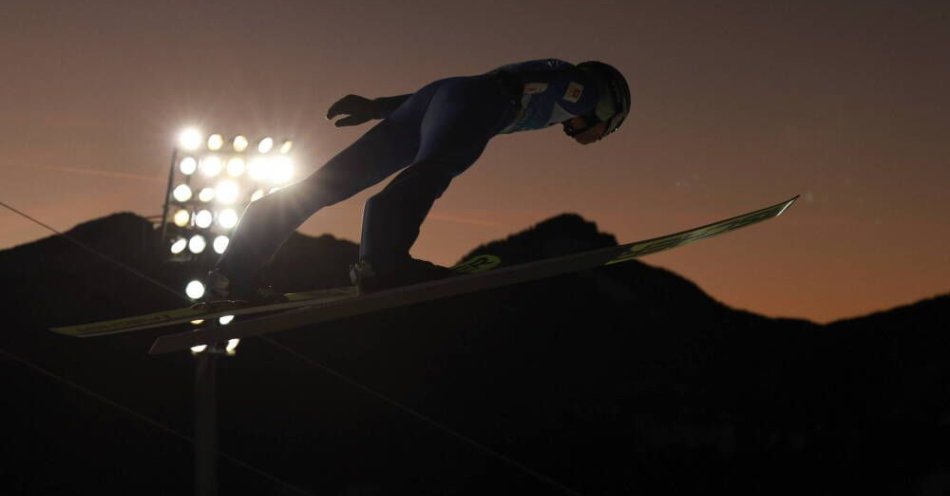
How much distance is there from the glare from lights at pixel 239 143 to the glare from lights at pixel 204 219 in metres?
1.08

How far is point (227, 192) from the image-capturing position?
1281cm

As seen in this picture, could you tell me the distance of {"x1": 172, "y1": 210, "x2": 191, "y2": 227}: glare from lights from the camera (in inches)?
499

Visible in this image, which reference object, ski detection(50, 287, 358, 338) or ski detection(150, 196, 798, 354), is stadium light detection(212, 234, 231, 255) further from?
ski detection(150, 196, 798, 354)

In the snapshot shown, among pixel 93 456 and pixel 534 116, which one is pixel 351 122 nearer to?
pixel 534 116

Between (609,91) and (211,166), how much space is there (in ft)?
29.5

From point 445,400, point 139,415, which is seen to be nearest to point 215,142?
point 139,415

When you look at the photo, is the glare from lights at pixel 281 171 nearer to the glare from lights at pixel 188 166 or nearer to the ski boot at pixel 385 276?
the glare from lights at pixel 188 166

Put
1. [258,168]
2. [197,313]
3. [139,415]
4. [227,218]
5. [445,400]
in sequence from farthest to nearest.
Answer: [445,400]
[139,415]
[258,168]
[227,218]
[197,313]

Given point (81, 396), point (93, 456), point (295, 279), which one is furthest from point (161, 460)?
point (295, 279)

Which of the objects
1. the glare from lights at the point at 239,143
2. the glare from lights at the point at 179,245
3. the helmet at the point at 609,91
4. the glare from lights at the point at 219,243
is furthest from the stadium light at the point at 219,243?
the helmet at the point at 609,91

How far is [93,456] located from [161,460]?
2794mm

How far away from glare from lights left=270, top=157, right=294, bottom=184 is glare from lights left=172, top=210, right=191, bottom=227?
102 cm

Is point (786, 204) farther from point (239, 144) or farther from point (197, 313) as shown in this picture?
point (239, 144)

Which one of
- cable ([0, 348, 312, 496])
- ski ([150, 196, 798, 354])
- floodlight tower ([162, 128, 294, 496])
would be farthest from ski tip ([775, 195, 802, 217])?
cable ([0, 348, 312, 496])
